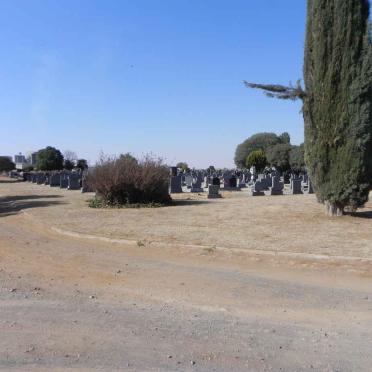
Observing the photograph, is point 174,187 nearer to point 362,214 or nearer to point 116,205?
point 116,205

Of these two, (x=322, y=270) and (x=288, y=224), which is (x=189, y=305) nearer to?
(x=322, y=270)

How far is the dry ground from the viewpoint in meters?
4.66

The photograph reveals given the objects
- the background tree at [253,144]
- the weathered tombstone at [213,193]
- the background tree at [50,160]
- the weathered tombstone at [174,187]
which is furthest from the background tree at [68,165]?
the weathered tombstone at [213,193]

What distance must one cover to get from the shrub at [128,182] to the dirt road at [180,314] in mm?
9944

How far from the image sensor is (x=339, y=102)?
548 inches

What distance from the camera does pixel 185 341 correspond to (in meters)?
5.03

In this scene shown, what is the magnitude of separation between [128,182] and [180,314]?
1407cm

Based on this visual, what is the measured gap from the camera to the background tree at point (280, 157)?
76.4 metres

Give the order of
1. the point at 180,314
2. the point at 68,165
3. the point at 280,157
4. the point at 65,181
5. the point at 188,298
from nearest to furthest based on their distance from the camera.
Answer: the point at 180,314 < the point at 188,298 < the point at 65,181 < the point at 280,157 < the point at 68,165

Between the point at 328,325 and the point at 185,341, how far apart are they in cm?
167

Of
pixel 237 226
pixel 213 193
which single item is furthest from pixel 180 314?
pixel 213 193

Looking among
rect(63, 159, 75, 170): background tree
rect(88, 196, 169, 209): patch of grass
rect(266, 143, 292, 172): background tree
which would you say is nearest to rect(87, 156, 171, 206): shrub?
rect(88, 196, 169, 209): patch of grass

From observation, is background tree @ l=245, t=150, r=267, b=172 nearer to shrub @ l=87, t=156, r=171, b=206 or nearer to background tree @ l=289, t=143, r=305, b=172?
background tree @ l=289, t=143, r=305, b=172

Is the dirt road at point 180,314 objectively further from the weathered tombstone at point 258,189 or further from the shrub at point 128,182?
the weathered tombstone at point 258,189
